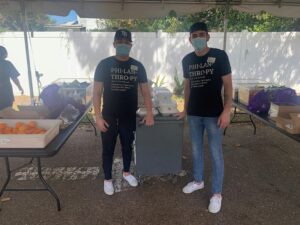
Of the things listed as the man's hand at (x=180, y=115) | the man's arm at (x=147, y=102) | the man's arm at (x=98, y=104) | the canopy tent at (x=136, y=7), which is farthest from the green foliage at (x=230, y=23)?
the man's arm at (x=98, y=104)

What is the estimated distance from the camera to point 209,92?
264cm

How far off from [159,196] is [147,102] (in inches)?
40.6

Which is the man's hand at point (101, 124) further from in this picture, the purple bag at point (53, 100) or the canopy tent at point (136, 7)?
the canopy tent at point (136, 7)

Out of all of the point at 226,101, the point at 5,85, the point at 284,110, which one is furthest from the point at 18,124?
the point at 284,110

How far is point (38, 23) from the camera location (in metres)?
21.1

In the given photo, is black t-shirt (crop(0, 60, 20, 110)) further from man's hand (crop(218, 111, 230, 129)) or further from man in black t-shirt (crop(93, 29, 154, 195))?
man's hand (crop(218, 111, 230, 129))

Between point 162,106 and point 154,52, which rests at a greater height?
point 154,52

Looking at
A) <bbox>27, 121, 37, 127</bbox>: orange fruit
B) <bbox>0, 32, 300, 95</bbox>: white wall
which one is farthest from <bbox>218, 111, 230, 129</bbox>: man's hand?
<bbox>0, 32, 300, 95</bbox>: white wall

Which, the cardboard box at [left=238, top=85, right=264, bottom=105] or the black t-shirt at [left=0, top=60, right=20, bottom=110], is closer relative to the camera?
the cardboard box at [left=238, top=85, right=264, bottom=105]

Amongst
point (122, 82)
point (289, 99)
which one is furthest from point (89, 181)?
point (289, 99)

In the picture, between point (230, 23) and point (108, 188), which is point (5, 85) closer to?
point (108, 188)

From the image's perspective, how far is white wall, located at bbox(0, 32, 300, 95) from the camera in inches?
320

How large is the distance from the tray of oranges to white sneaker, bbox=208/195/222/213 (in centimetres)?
163

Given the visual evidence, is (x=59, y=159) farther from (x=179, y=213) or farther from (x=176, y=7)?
(x=176, y=7)
